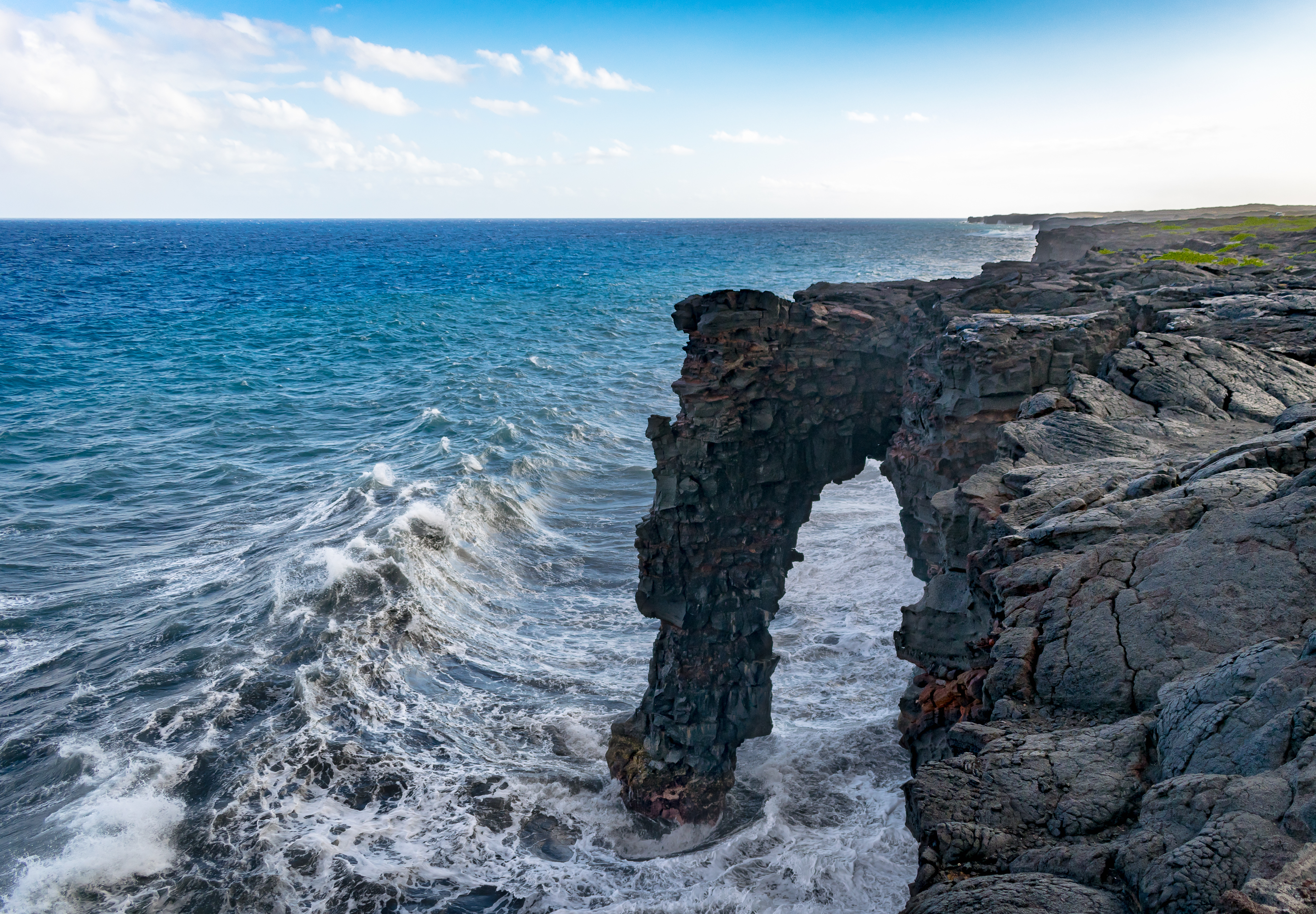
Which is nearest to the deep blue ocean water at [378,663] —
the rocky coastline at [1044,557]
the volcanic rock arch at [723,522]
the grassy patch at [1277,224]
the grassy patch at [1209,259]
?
the volcanic rock arch at [723,522]

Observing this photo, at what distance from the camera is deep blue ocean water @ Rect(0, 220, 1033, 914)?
17188 mm

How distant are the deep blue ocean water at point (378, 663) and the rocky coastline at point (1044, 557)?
2.91m

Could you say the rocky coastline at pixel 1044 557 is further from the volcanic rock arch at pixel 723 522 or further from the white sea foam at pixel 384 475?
the white sea foam at pixel 384 475

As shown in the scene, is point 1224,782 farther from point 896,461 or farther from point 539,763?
point 539,763

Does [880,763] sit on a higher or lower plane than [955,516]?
lower

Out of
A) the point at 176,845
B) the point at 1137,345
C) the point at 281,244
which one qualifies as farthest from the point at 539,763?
the point at 281,244

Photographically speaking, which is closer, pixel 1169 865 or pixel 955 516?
pixel 1169 865

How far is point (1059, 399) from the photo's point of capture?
13602 millimetres

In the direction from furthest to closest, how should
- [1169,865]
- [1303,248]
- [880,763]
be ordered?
[1303,248], [880,763], [1169,865]

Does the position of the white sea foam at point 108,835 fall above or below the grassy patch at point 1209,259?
below

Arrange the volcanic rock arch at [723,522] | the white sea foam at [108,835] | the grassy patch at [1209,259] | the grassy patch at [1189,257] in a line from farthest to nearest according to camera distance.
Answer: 1. the grassy patch at [1189,257]
2. the grassy patch at [1209,259]
3. the volcanic rock arch at [723,522]
4. the white sea foam at [108,835]

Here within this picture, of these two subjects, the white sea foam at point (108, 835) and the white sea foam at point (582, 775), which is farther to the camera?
the white sea foam at point (582, 775)

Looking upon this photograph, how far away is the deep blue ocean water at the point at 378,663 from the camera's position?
17188 millimetres

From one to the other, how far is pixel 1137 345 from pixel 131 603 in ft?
100
